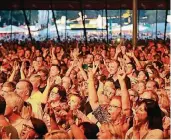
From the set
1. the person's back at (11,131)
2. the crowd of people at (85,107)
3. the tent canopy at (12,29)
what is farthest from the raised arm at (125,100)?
the tent canopy at (12,29)

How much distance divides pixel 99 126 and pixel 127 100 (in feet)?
1.74

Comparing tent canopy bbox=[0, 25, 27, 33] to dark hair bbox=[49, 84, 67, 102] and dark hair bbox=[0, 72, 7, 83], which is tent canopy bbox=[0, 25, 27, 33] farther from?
dark hair bbox=[49, 84, 67, 102]

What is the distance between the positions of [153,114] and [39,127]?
1.25 metres

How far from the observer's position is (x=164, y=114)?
4.87 meters

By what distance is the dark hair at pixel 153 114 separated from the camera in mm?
4578

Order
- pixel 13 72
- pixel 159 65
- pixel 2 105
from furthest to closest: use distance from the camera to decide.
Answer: pixel 159 65
pixel 13 72
pixel 2 105

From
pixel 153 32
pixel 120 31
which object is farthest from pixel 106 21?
pixel 153 32

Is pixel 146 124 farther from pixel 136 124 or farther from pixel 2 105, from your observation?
pixel 2 105

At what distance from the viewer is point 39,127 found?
4562 mm

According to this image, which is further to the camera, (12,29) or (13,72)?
(12,29)
